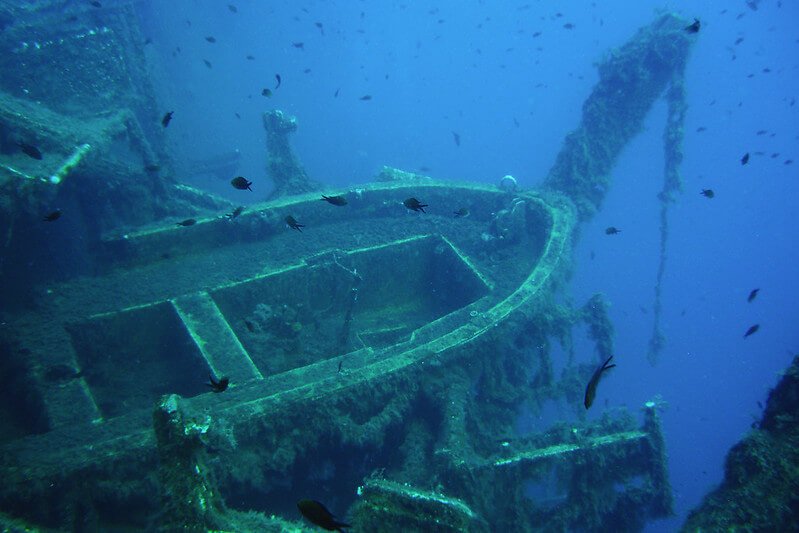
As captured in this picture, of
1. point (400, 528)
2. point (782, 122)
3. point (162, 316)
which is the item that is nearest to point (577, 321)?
point (400, 528)

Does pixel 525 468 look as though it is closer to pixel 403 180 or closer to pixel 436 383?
pixel 436 383

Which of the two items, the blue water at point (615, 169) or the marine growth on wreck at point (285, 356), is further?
the blue water at point (615, 169)

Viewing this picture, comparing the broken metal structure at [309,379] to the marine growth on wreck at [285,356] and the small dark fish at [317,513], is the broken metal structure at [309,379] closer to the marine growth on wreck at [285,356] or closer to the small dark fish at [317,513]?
the marine growth on wreck at [285,356]

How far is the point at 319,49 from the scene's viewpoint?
76.1m

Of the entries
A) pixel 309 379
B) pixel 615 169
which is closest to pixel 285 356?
pixel 309 379

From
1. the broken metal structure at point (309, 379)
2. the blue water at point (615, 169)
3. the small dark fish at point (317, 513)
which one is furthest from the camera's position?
the blue water at point (615, 169)

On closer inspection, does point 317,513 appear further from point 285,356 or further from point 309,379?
point 285,356

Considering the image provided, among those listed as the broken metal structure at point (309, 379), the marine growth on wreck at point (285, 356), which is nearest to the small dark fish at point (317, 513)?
the marine growth on wreck at point (285, 356)

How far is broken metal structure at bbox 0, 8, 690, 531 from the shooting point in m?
3.63

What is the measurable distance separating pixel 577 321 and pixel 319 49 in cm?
8158

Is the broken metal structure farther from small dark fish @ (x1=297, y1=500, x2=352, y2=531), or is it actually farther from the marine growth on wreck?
small dark fish @ (x1=297, y1=500, x2=352, y2=531)

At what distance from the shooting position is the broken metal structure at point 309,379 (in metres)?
3.63

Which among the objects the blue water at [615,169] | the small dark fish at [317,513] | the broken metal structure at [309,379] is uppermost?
the blue water at [615,169]

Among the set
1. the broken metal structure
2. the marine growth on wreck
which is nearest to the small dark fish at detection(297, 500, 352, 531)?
the marine growth on wreck
